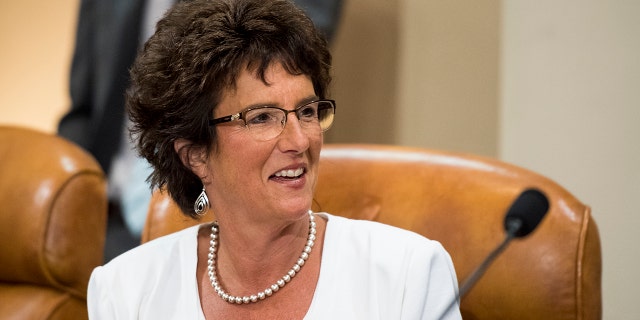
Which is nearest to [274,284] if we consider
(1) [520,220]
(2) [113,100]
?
(1) [520,220]

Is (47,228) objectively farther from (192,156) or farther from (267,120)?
(267,120)

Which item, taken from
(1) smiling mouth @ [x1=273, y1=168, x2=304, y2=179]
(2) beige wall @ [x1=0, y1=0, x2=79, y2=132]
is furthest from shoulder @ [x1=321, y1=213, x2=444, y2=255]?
(2) beige wall @ [x1=0, y1=0, x2=79, y2=132]

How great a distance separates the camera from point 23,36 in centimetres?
322

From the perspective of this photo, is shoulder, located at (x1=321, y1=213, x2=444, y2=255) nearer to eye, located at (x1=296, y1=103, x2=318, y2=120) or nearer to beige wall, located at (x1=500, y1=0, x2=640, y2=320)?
eye, located at (x1=296, y1=103, x2=318, y2=120)

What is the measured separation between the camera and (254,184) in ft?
4.75

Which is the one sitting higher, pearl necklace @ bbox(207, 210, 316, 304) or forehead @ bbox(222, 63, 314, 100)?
forehead @ bbox(222, 63, 314, 100)

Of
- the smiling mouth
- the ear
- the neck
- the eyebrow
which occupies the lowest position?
the neck

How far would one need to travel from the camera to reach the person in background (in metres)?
2.63

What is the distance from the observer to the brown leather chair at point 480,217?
141cm

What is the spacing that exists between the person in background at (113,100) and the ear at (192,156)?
1.03 meters

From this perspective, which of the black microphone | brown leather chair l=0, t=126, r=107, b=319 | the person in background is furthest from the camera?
the person in background

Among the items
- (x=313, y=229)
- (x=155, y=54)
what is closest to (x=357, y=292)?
(x=313, y=229)

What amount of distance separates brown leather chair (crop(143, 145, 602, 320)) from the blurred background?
56cm

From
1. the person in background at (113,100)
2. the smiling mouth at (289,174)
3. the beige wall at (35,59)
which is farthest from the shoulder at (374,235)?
the beige wall at (35,59)
